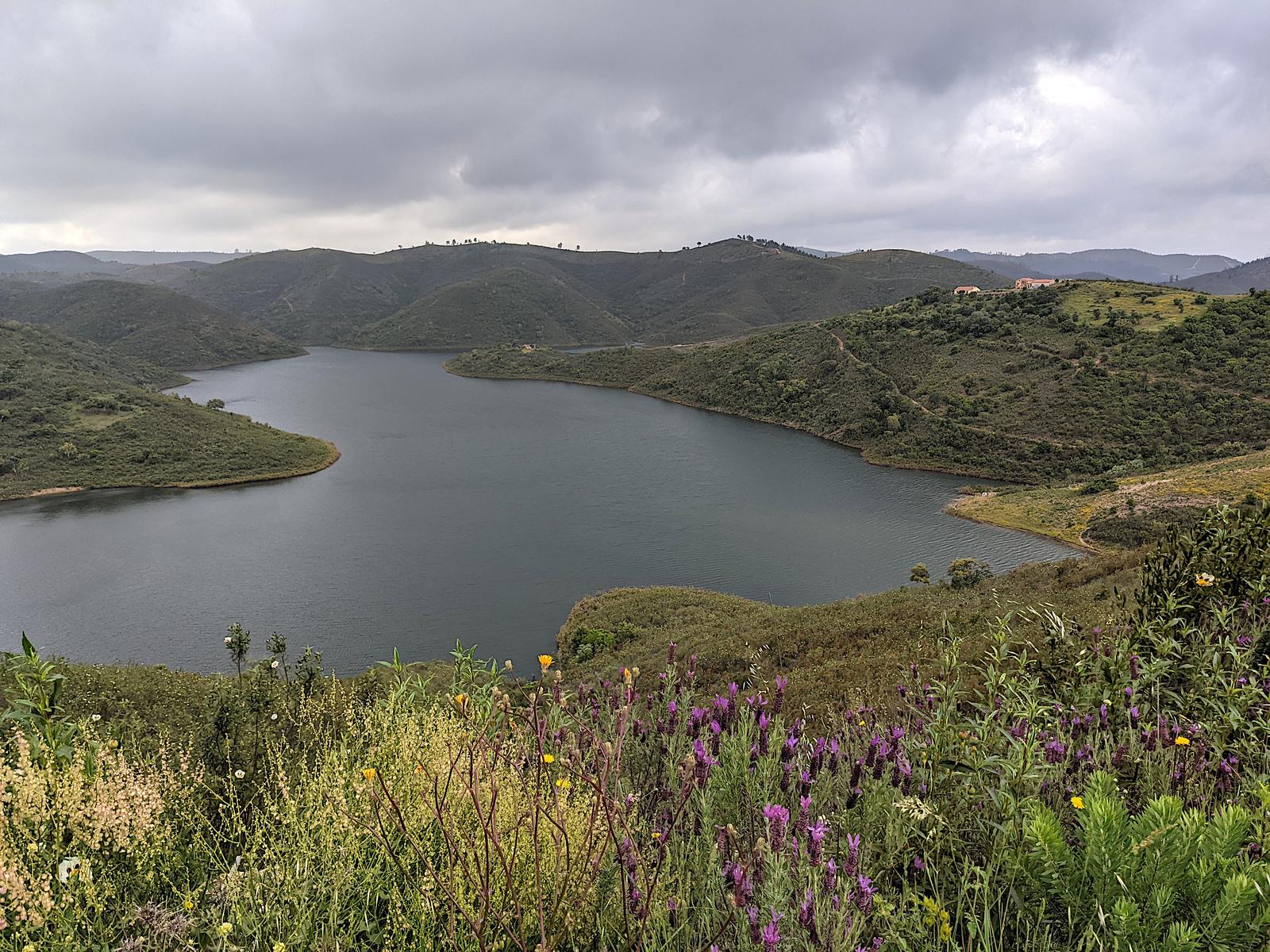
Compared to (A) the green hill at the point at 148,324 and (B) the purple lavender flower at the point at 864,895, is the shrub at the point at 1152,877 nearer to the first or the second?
(B) the purple lavender flower at the point at 864,895

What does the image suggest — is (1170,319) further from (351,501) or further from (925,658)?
(351,501)

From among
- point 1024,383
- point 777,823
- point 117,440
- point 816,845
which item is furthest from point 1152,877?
point 117,440

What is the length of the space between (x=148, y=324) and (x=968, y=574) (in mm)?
198798

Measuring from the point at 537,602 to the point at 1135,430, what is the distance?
55.3 m

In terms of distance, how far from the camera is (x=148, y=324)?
15800cm

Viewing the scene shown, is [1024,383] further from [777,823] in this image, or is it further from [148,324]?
[148,324]

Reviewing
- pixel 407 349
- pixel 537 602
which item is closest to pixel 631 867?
pixel 537 602

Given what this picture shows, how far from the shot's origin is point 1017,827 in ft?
7.82

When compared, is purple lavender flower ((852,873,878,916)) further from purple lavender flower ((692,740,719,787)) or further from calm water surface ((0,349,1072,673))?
calm water surface ((0,349,1072,673))

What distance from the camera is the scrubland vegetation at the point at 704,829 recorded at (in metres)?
2.03

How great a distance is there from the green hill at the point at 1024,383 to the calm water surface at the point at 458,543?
25.2ft

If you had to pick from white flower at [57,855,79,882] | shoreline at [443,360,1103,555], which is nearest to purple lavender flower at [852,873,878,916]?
white flower at [57,855,79,882]

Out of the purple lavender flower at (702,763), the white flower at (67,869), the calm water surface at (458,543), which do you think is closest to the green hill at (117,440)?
the calm water surface at (458,543)

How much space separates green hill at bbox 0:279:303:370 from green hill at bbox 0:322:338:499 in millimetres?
72721
